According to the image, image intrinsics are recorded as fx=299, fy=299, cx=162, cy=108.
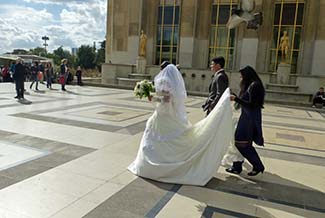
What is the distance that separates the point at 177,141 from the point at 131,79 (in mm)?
19177

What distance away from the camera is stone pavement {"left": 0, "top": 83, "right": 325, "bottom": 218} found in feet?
12.1

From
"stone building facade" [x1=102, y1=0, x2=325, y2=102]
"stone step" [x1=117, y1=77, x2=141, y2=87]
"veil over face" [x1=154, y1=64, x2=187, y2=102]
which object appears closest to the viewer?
"veil over face" [x1=154, y1=64, x2=187, y2=102]

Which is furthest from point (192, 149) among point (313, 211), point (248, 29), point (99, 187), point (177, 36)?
point (177, 36)

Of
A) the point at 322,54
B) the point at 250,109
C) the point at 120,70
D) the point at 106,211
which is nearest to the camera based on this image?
the point at 106,211

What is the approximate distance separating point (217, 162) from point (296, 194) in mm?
1219

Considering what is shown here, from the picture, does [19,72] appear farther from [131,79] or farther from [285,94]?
[285,94]

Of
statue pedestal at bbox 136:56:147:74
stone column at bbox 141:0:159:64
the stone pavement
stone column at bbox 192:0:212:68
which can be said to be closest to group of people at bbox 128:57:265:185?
the stone pavement

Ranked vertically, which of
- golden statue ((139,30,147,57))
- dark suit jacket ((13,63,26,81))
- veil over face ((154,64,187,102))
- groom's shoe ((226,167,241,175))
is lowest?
groom's shoe ((226,167,241,175))

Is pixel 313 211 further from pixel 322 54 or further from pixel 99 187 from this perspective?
pixel 322 54

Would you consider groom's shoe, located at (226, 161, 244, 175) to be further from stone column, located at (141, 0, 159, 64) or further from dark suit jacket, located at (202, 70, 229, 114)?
stone column, located at (141, 0, 159, 64)

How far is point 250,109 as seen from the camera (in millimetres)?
4836

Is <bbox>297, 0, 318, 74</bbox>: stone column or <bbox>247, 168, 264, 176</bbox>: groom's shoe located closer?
<bbox>247, 168, 264, 176</bbox>: groom's shoe

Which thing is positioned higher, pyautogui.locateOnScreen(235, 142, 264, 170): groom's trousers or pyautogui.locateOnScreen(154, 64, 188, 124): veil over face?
pyautogui.locateOnScreen(154, 64, 188, 124): veil over face

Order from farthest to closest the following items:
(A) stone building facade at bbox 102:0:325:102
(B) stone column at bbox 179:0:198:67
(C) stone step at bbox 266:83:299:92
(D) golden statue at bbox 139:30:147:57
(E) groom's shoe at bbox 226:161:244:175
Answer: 1. (B) stone column at bbox 179:0:198:67
2. (D) golden statue at bbox 139:30:147:57
3. (A) stone building facade at bbox 102:0:325:102
4. (C) stone step at bbox 266:83:299:92
5. (E) groom's shoe at bbox 226:161:244:175
